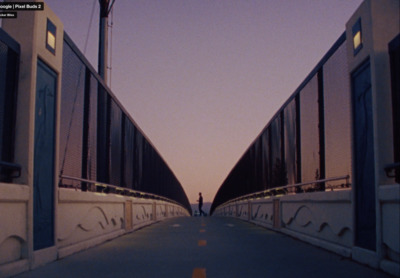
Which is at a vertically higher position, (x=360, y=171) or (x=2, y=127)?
(x=2, y=127)

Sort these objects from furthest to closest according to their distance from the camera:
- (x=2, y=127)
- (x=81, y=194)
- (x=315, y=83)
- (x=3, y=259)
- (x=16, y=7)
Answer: (x=315, y=83) → (x=81, y=194) → (x=16, y=7) → (x=2, y=127) → (x=3, y=259)

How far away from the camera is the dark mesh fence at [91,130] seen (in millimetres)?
9625

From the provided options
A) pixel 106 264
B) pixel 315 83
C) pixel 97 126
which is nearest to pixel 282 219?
pixel 315 83

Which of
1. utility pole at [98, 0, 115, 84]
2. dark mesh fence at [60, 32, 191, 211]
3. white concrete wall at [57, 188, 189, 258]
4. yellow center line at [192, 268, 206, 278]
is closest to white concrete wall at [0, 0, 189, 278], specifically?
white concrete wall at [57, 188, 189, 258]

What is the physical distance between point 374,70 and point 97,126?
7319 mm

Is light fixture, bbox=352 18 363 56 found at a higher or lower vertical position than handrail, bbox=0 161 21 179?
higher

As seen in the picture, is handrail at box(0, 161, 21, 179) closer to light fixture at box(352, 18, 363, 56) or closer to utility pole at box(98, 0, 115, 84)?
light fixture at box(352, 18, 363, 56)

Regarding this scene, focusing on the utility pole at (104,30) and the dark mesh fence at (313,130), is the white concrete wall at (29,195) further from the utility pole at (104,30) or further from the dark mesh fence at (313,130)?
the utility pole at (104,30)

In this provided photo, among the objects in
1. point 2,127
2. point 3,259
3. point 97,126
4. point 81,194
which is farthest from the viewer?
point 97,126

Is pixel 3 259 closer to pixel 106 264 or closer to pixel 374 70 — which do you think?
pixel 106 264

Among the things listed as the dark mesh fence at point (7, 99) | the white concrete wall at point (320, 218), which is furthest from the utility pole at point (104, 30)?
the dark mesh fence at point (7, 99)

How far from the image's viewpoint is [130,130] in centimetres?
1950

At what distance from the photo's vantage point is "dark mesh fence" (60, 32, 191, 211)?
962cm

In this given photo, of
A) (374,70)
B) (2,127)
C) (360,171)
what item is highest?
(374,70)
